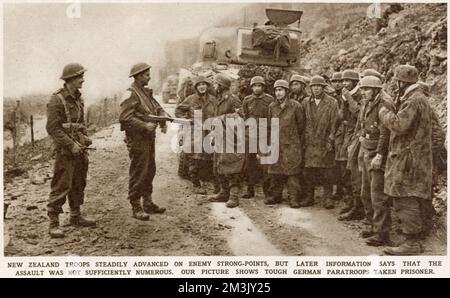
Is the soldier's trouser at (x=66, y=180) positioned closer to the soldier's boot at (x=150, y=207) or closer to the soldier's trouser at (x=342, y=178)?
the soldier's boot at (x=150, y=207)

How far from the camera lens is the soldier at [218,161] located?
6.04 m

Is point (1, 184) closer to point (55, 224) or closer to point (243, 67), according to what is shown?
point (55, 224)

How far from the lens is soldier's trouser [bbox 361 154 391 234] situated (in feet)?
16.9

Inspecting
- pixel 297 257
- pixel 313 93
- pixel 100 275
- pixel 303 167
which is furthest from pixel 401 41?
pixel 100 275

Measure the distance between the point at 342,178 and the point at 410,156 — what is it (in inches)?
46.1

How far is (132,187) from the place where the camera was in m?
5.60

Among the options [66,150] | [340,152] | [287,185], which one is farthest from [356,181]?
[66,150]

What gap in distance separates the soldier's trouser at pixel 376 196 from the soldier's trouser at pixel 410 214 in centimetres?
17

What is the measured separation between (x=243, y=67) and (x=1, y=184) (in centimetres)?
332

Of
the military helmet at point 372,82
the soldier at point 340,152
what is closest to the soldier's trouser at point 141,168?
the soldier at point 340,152

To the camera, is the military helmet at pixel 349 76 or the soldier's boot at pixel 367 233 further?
the military helmet at pixel 349 76

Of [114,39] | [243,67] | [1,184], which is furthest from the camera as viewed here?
[243,67]

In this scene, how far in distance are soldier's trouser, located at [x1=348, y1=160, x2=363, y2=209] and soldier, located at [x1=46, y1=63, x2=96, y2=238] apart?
9.18ft

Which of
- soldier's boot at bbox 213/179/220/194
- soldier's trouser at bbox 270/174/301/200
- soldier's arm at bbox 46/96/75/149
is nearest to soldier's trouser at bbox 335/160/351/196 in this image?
soldier's trouser at bbox 270/174/301/200
